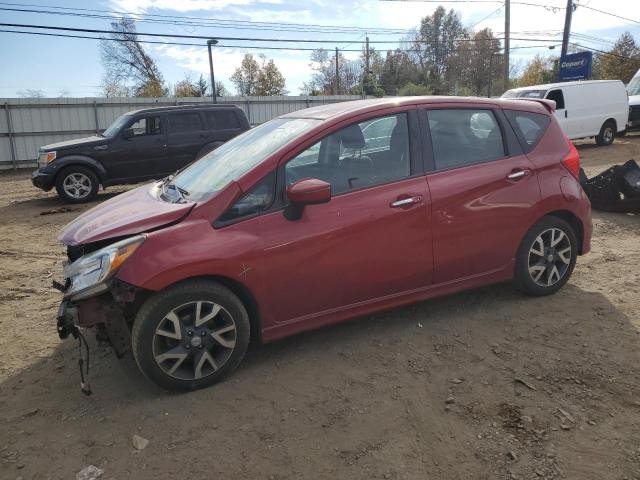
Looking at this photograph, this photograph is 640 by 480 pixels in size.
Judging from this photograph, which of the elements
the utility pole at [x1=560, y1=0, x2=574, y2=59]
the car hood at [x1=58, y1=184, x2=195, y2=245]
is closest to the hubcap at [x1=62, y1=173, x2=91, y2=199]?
the car hood at [x1=58, y1=184, x2=195, y2=245]

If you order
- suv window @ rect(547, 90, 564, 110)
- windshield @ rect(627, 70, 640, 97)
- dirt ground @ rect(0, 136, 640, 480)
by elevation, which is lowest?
dirt ground @ rect(0, 136, 640, 480)

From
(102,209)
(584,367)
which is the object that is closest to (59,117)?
(102,209)

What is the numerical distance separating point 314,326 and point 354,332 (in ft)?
1.70

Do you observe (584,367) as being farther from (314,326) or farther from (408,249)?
(314,326)

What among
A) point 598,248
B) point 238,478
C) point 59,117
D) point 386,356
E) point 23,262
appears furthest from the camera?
point 59,117

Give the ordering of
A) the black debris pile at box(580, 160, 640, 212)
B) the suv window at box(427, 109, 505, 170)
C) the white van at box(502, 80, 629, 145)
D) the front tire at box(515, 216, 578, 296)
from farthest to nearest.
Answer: the white van at box(502, 80, 629, 145)
the black debris pile at box(580, 160, 640, 212)
the front tire at box(515, 216, 578, 296)
the suv window at box(427, 109, 505, 170)

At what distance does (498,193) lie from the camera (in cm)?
389

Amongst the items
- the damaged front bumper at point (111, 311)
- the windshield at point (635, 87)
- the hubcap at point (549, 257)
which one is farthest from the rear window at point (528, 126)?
the windshield at point (635, 87)

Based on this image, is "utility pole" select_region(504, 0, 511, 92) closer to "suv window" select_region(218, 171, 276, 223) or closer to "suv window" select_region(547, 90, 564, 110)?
"suv window" select_region(547, 90, 564, 110)

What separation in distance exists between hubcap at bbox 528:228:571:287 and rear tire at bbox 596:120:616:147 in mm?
14997

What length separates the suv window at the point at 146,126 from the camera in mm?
10680

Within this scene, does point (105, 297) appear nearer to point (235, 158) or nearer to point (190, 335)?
point (190, 335)

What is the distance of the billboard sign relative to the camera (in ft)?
78.9

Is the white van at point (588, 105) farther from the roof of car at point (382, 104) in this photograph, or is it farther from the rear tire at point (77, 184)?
the roof of car at point (382, 104)
